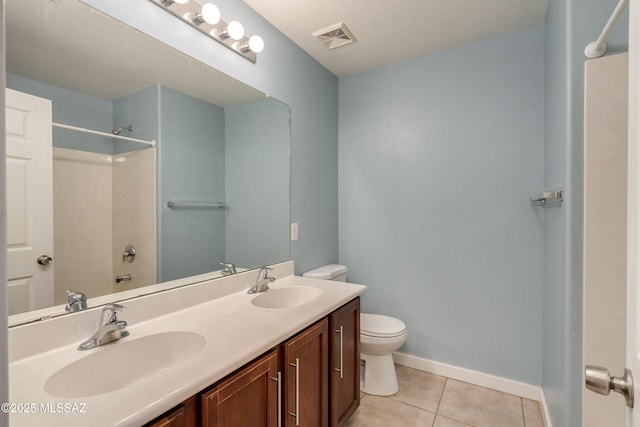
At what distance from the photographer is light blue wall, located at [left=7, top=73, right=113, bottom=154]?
939 mm

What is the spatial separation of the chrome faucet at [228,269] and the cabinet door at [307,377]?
0.57 m

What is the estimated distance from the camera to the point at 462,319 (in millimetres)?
2148

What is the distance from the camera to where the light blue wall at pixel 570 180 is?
1116 millimetres

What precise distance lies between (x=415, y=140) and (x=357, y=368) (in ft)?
5.63

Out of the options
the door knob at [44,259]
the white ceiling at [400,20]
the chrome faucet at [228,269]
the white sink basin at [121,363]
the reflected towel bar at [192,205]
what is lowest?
the white sink basin at [121,363]

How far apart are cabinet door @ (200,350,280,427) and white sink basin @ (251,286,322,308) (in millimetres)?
559

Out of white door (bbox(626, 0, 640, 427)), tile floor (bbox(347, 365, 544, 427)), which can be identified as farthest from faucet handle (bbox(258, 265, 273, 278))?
white door (bbox(626, 0, 640, 427))

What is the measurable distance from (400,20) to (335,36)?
44cm

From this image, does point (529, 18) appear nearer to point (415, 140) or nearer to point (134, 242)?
point (415, 140)

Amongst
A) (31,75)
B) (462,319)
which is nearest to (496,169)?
(462,319)

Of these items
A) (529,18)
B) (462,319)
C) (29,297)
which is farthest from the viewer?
(462,319)

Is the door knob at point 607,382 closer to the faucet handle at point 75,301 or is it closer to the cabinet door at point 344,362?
the cabinet door at point 344,362

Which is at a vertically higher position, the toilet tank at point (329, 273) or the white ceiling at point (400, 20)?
the white ceiling at point (400, 20)

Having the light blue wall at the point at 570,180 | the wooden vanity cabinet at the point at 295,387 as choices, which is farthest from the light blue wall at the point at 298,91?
the light blue wall at the point at 570,180
